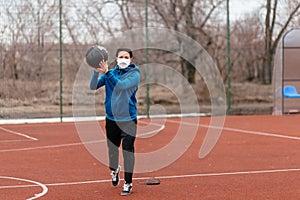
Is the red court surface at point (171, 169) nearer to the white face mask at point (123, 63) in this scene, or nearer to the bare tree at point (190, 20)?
the white face mask at point (123, 63)

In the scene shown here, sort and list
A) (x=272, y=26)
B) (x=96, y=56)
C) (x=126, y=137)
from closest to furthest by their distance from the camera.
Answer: (x=96, y=56)
(x=126, y=137)
(x=272, y=26)

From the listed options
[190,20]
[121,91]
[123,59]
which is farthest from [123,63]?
[190,20]

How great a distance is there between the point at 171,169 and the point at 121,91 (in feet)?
6.48

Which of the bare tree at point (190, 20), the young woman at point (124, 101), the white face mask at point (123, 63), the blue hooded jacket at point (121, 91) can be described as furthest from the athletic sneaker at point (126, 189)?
the bare tree at point (190, 20)

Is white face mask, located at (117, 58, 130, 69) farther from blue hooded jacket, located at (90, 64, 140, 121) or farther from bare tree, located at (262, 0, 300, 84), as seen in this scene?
bare tree, located at (262, 0, 300, 84)

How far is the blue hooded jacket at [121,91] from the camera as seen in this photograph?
6094 millimetres

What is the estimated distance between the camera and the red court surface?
20.5ft

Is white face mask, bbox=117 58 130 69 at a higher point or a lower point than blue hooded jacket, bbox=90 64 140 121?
higher

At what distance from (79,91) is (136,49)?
1.74 metres

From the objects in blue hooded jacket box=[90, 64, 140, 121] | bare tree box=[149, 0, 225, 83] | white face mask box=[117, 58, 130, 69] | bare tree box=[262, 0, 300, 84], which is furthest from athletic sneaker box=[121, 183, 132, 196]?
bare tree box=[262, 0, 300, 84]

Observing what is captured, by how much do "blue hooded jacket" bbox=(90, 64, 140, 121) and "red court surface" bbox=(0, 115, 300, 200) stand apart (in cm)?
72

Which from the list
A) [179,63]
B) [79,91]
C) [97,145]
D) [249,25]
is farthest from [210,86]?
[97,145]

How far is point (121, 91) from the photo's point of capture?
617cm

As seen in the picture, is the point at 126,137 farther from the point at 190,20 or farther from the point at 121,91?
the point at 190,20
